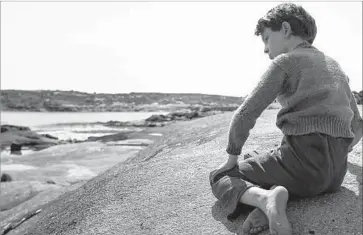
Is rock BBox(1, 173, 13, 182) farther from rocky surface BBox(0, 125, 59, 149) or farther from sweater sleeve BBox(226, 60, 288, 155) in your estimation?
rocky surface BBox(0, 125, 59, 149)

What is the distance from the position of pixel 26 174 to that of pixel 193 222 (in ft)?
24.6

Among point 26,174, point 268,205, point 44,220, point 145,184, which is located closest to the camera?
point 268,205

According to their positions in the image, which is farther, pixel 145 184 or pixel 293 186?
pixel 145 184

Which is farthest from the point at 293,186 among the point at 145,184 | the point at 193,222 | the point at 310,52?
the point at 145,184

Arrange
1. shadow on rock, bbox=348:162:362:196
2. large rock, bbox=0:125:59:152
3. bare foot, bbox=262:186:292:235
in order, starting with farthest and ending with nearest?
large rock, bbox=0:125:59:152 → shadow on rock, bbox=348:162:362:196 → bare foot, bbox=262:186:292:235

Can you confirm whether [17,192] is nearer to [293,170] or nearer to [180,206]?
[180,206]

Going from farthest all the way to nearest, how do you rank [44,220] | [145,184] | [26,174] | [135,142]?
1. [135,142]
2. [26,174]
3. [44,220]
4. [145,184]

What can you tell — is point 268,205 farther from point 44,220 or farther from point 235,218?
point 44,220

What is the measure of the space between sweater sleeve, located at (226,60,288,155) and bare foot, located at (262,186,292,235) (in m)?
0.37

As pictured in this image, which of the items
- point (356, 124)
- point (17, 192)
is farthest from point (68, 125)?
point (356, 124)

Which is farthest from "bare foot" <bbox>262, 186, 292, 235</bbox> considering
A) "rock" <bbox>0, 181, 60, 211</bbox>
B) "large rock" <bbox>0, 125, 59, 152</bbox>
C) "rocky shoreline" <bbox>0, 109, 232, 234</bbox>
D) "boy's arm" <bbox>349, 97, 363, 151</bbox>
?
"large rock" <bbox>0, 125, 59, 152</bbox>

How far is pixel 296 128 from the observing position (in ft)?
8.65

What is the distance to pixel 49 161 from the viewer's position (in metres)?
12.6

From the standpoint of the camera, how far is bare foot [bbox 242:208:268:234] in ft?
8.05
